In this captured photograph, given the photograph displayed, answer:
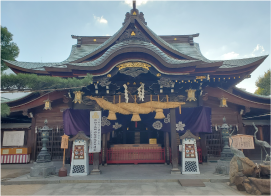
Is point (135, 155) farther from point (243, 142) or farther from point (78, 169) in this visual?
point (243, 142)

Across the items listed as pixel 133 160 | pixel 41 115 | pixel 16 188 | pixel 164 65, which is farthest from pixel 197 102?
pixel 41 115

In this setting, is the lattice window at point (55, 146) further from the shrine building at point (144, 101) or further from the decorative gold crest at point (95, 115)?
the decorative gold crest at point (95, 115)

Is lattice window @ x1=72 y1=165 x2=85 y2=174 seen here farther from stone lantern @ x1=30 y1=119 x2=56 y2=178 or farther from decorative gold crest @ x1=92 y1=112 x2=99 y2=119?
decorative gold crest @ x1=92 y1=112 x2=99 y2=119

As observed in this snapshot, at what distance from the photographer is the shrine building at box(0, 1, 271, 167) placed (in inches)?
318

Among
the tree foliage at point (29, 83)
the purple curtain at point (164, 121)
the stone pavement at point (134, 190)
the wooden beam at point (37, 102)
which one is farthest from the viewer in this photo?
the wooden beam at point (37, 102)

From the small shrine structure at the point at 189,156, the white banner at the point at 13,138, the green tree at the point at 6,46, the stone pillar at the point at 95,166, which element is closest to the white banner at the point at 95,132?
the stone pillar at the point at 95,166

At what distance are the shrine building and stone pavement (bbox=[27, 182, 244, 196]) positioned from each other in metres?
1.90

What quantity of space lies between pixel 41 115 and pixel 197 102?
10.2 meters

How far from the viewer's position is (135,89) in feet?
30.0

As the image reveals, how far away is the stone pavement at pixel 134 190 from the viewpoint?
19.2ft

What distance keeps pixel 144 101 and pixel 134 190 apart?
13.9 ft

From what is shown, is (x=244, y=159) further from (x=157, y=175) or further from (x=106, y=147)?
(x=106, y=147)

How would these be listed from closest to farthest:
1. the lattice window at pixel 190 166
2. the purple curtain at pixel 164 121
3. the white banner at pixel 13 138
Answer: the lattice window at pixel 190 166 → the purple curtain at pixel 164 121 → the white banner at pixel 13 138

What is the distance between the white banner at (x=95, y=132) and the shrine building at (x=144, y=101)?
1.45 feet
